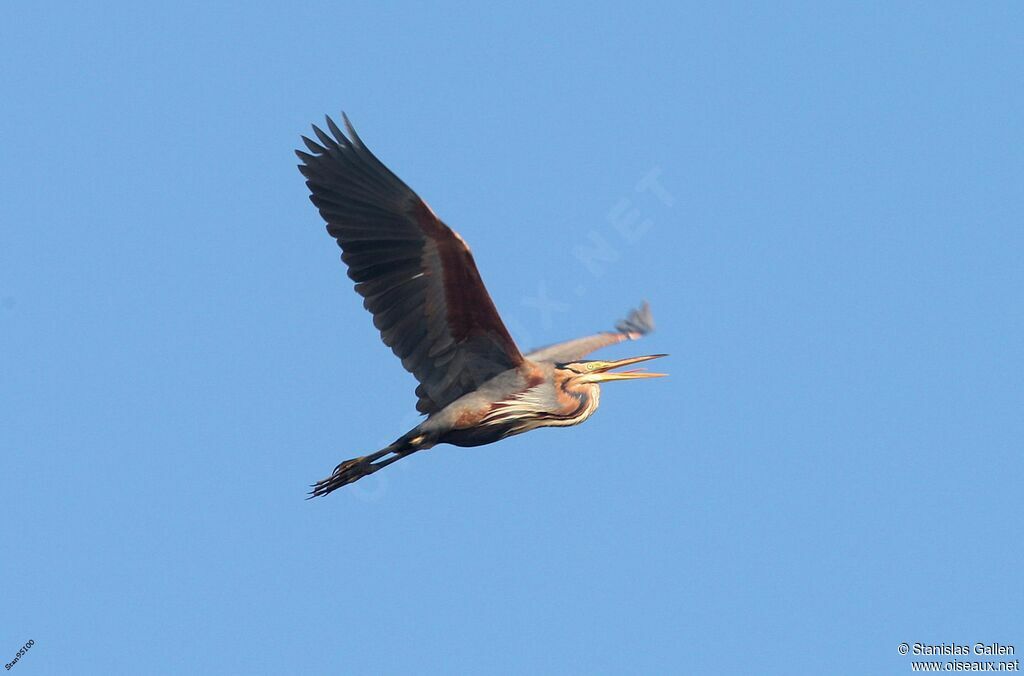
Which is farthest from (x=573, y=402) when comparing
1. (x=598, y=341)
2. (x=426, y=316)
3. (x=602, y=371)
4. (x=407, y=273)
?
(x=598, y=341)

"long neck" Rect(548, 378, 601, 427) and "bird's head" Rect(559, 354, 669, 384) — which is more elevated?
"bird's head" Rect(559, 354, 669, 384)

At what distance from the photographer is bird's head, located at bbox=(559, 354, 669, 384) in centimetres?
1109

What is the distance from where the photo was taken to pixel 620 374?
11.3 m

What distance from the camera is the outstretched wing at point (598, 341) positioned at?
12582 millimetres

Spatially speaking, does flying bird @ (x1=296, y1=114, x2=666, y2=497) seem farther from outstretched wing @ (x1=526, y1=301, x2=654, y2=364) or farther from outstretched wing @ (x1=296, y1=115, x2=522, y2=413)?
outstretched wing @ (x1=526, y1=301, x2=654, y2=364)

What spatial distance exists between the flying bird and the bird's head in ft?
0.30

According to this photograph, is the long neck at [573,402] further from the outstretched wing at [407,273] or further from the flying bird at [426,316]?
the outstretched wing at [407,273]

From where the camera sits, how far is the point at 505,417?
1070 cm

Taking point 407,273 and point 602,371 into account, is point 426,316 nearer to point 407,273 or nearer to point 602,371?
point 407,273

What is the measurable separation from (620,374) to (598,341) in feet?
6.09

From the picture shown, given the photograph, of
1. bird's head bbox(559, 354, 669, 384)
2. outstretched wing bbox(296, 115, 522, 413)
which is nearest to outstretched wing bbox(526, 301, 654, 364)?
bird's head bbox(559, 354, 669, 384)

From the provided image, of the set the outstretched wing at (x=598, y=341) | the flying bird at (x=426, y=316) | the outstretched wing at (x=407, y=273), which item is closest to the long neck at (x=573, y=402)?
the flying bird at (x=426, y=316)

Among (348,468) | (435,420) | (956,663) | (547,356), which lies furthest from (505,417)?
(956,663)

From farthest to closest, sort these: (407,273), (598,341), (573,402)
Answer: (598,341) → (573,402) → (407,273)
